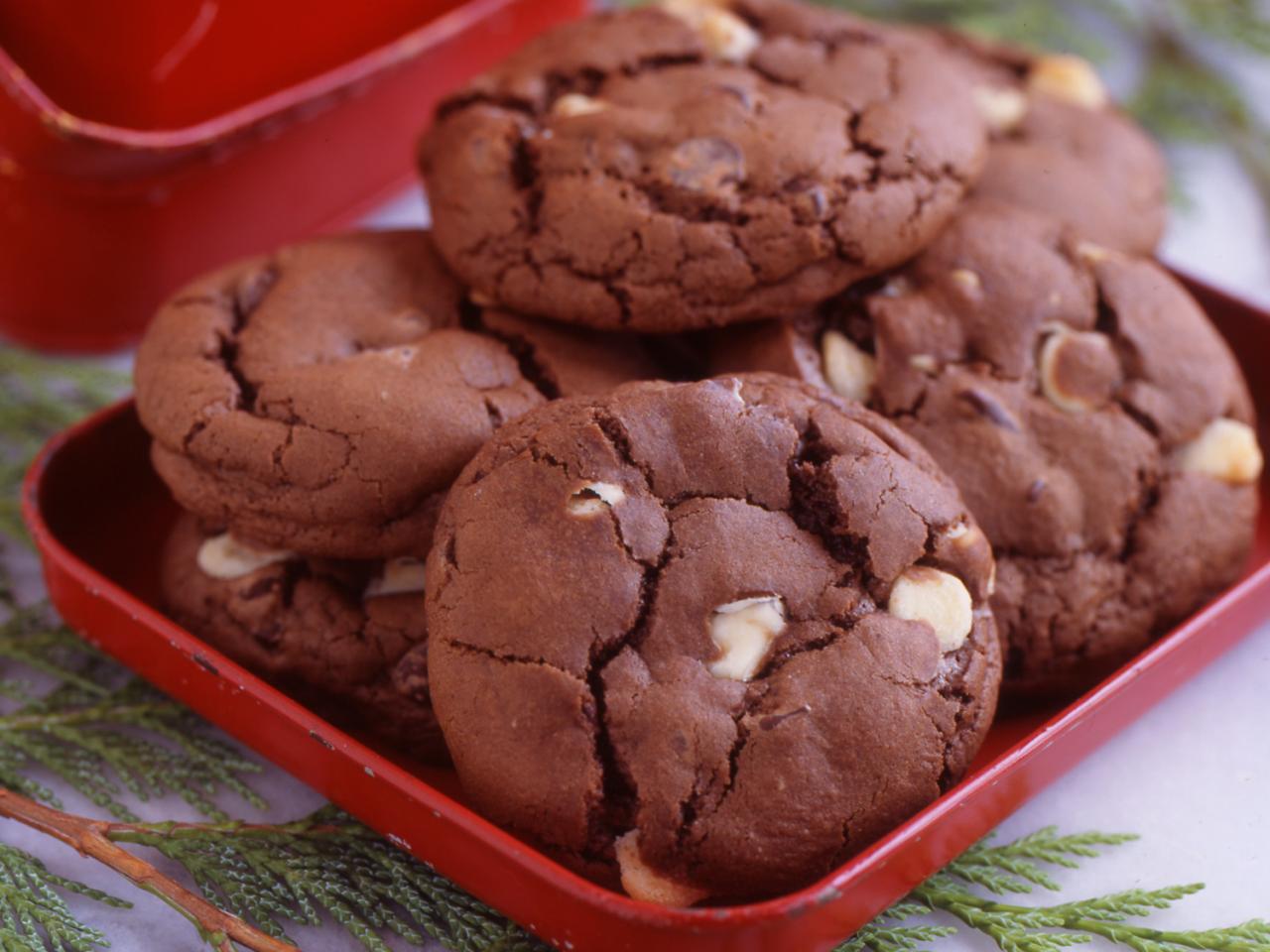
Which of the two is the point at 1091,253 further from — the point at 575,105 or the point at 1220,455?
the point at 575,105

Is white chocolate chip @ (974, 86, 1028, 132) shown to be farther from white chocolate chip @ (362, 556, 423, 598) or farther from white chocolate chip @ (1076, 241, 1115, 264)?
white chocolate chip @ (362, 556, 423, 598)

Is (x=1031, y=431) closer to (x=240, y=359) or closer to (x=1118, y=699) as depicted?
(x=1118, y=699)

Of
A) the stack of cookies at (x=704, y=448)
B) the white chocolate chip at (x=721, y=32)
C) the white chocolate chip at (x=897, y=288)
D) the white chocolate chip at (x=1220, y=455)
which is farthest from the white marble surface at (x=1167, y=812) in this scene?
the white chocolate chip at (x=721, y=32)

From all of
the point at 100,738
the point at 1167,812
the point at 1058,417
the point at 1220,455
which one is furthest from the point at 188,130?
the point at 1167,812

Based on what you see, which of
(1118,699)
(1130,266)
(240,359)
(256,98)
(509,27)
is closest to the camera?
(1118,699)

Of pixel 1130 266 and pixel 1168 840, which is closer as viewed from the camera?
pixel 1168 840

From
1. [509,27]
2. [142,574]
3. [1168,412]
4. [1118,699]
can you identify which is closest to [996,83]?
[1168,412]

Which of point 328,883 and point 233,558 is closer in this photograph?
point 328,883
